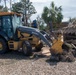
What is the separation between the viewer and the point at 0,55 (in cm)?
1484

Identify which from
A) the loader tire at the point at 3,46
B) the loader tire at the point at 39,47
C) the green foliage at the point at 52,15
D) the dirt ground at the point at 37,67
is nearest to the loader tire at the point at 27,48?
the dirt ground at the point at 37,67

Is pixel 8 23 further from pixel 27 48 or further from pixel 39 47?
pixel 39 47

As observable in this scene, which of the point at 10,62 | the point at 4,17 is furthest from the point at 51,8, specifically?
the point at 10,62

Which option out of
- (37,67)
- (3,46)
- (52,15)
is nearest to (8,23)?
(3,46)

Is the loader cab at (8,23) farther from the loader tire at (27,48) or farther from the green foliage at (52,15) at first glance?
the green foliage at (52,15)

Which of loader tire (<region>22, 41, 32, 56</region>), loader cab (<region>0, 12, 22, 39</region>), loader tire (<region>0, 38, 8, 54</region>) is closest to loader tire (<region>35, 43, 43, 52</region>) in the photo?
loader tire (<region>22, 41, 32, 56</region>)

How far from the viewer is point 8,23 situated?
49.3 feet

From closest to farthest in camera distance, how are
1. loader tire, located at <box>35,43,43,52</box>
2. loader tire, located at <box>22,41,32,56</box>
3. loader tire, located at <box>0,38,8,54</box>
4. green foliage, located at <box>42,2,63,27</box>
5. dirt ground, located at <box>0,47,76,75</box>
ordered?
dirt ground, located at <box>0,47,76,75</box> → loader tire, located at <box>22,41,32,56</box> → loader tire, located at <box>0,38,8,54</box> → loader tire, located at <box>35,43,43,52</box> → green foliage, located at <box>42,2,63,27</box>

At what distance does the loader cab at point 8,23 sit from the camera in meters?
14.9

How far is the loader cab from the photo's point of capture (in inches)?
588

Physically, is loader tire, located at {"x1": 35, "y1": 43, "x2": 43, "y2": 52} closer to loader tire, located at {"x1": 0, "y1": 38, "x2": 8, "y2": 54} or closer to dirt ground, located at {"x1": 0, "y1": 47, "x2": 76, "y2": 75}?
loader tire, located at {"x1": 0, "y1": 38, "x2": 8, "y2": 54}

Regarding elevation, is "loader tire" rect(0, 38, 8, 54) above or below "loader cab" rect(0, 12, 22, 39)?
below

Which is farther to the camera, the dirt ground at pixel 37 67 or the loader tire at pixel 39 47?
the loader tire at pixel 39 47

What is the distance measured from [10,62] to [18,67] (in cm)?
150
